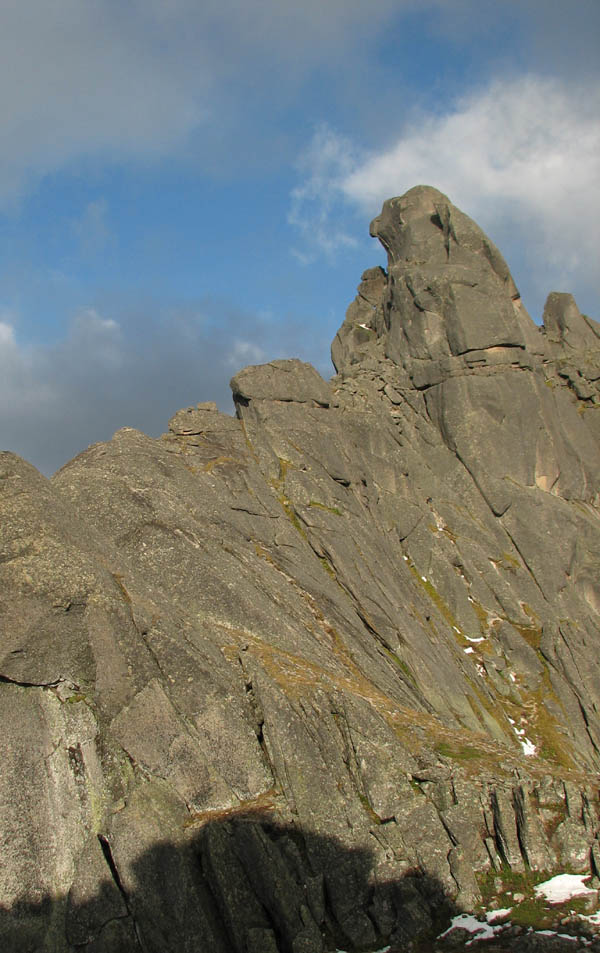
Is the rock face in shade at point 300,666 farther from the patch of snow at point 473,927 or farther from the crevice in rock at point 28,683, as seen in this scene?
the patch of snow at point 473,927

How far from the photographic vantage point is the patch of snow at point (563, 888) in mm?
27625

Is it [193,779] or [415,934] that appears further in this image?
[193,779]

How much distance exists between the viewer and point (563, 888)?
28.3 meters

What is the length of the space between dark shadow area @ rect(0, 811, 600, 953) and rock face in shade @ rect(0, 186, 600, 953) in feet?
0.26

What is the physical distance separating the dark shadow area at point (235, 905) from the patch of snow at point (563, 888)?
11.1 feet

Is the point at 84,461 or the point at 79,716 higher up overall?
the point at 84,461

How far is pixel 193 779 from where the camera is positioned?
101ft

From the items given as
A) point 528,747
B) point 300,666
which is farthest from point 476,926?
point 528,747

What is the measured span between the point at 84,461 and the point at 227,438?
1548cm

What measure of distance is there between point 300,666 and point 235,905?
13.4 meters

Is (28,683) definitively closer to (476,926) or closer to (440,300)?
(476,926)

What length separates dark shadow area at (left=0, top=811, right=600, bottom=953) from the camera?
25969 mm

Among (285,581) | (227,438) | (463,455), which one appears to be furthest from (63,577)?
(463,455)

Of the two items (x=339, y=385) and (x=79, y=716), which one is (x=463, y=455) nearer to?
(x=339, y=385)
